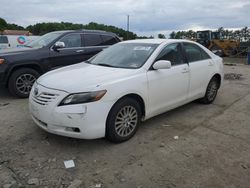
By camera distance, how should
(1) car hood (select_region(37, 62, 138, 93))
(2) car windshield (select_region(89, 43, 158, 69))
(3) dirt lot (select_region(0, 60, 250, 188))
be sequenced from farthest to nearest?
(2) car windshield (select_region(89, 43, 158, 69))
(1) car hood (select_region(37, 62, 138, 93))
(3) dirt lot (select_region(0, 60, 250, 188))

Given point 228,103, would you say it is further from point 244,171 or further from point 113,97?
point 113,97

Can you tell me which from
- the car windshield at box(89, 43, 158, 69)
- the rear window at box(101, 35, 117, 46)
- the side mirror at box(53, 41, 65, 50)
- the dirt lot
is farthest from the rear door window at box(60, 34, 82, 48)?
the dirt lot

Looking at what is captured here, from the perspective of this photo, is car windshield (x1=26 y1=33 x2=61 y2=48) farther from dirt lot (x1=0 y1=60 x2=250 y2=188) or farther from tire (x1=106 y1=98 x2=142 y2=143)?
tire (x1=106 y1=98 x2=142 y2=143)

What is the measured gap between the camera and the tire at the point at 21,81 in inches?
247

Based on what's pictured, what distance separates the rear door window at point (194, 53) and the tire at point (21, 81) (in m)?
3.78

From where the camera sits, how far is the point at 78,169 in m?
3.34

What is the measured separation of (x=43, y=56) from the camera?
264 inches

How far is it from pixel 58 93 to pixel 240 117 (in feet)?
12.0

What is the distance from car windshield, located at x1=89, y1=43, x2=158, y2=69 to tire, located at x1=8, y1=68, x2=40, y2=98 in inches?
86.1

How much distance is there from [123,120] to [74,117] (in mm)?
805

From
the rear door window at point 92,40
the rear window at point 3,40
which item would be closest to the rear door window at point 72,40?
the rear door window at point 92,40

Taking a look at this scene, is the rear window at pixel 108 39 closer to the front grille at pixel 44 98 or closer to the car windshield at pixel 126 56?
the car windshield at pixel 126 56

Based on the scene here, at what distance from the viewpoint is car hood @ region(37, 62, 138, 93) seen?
144 inches

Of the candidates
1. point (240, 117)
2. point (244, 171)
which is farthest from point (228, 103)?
point (244, 171)
